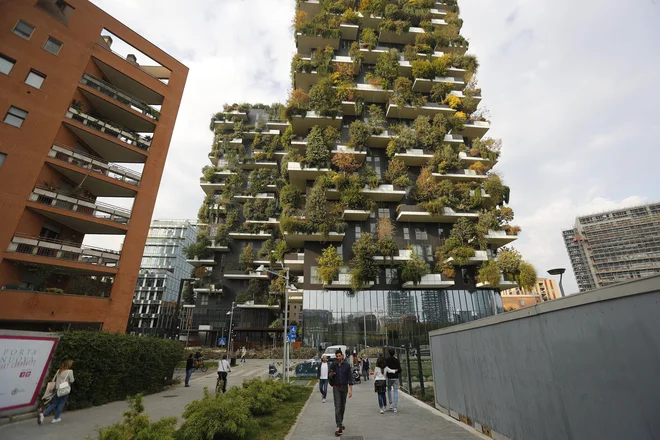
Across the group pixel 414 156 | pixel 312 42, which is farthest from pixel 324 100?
pixel 414 156

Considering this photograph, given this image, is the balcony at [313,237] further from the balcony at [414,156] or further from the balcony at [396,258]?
the balcony at [414,156]

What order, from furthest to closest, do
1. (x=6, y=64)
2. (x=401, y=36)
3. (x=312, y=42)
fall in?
(x=401, y=36) < (x=312, y=42) < (x=6, y=64)

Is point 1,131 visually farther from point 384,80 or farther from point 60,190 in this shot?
point 384,80

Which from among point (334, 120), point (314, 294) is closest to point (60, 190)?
point (314, 294)

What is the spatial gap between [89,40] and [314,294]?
30.5 m

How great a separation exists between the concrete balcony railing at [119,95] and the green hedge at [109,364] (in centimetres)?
2014

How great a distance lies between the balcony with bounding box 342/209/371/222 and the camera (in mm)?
35562

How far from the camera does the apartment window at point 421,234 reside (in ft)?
124

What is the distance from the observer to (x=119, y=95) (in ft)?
83.5

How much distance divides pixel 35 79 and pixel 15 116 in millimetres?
3157

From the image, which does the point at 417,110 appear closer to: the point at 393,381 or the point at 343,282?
the point at 343,282

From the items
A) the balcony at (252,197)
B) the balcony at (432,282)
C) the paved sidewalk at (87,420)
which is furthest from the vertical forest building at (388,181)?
the paved sidewalk at (87,420)

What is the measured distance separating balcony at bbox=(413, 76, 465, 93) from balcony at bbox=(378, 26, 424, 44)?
24.4ft

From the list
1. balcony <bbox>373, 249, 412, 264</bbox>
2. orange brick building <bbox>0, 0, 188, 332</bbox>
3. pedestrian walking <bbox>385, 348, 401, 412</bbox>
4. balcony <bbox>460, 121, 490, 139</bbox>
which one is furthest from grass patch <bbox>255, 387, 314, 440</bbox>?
balcony <bbox>460, 121, 490, 139</bbox>
